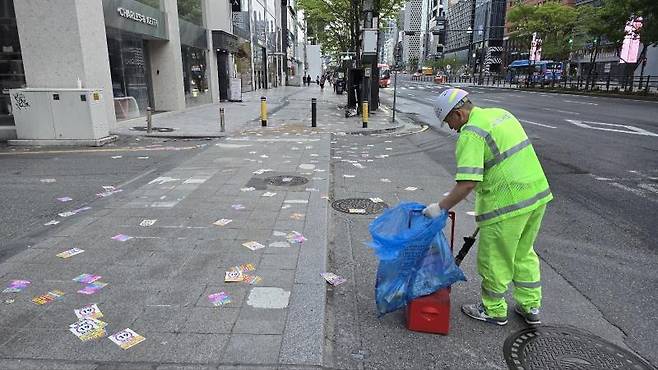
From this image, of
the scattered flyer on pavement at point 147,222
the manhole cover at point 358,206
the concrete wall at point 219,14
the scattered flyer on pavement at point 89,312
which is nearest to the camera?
the scattered flyer on pavement at point 89,312

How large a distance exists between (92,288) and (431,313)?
2715 mm

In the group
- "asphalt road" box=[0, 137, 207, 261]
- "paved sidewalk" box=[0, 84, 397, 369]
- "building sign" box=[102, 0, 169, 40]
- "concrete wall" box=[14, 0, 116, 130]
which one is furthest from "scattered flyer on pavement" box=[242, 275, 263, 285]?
"building sign" box=[102, 0, 169, 40]

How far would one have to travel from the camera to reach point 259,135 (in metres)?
13.2

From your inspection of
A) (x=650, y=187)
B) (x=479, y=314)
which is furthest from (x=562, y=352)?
(x=650, y=187)

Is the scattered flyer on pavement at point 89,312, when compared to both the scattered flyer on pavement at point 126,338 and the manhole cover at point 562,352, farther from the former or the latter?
the manhole cover at point 562,352

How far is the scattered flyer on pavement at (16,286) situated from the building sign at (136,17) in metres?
13.9

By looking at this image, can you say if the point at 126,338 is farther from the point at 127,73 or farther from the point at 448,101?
the point at 127,73

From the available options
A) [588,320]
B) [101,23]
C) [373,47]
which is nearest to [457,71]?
[373,47]

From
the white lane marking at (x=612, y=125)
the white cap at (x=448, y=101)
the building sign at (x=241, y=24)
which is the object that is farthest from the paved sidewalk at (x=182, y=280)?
the building sign at (x=241, y=24)

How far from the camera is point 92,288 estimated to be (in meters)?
3.71

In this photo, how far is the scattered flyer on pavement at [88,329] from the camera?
9.94 ft

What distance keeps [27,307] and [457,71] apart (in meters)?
122

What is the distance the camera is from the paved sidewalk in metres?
2.88

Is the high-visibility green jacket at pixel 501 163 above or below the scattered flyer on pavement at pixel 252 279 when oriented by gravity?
above
